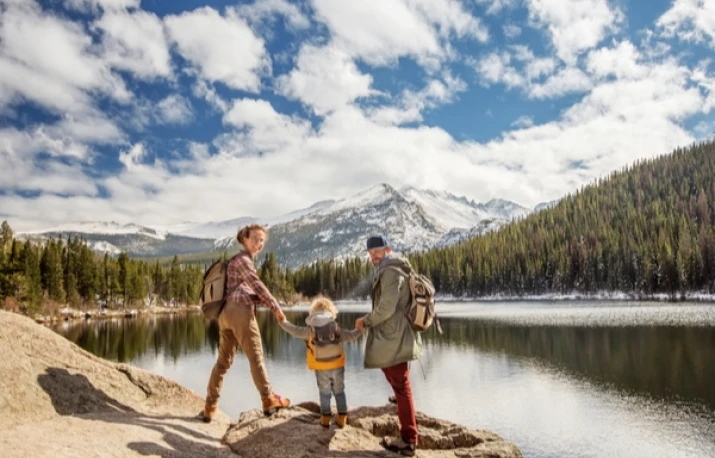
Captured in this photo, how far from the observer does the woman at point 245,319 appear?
916cm

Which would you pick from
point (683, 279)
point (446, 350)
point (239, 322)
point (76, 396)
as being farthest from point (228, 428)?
point (683, 279)

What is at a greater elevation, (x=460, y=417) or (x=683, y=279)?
(x=683, y=279)

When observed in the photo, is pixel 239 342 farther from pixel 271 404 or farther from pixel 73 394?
pixel 73 394

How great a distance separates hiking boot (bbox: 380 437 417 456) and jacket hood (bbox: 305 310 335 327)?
216 centimetres

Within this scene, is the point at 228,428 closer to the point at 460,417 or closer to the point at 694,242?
the point at 460,417

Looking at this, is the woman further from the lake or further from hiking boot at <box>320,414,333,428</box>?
the lake

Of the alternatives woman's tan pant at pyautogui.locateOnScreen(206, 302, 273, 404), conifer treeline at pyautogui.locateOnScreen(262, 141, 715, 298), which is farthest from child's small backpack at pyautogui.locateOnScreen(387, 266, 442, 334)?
conifer treeline at pyautogui.locateOnScreen(262, 141, 715, 298)

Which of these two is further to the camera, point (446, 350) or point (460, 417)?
point (446, 350)

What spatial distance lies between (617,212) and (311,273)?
111577 mm

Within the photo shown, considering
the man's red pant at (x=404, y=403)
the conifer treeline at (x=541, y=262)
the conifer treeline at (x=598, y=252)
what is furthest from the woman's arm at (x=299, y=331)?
the conifer treeline at (x=598, y=252)

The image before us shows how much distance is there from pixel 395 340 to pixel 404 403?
101 centimetres

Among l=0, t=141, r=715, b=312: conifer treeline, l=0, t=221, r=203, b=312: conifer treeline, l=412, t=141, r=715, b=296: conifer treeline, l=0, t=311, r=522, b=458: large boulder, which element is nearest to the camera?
l=0, t=311, r=522, b=458: large boulder

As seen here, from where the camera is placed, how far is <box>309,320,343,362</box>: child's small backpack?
8.29 meters

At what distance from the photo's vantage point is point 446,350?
41031 mm
